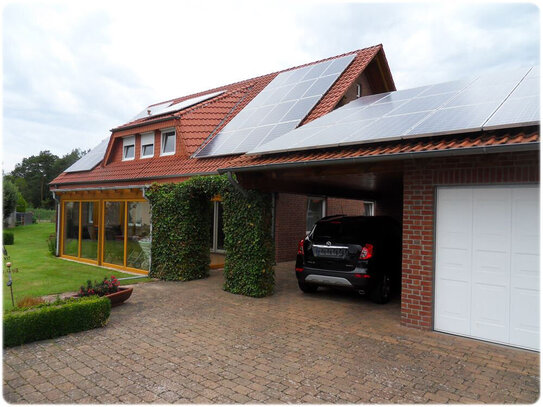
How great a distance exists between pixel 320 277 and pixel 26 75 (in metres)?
7.53

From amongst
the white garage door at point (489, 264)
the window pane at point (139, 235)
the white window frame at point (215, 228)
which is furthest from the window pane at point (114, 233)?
the white garage door at point (489, 264)

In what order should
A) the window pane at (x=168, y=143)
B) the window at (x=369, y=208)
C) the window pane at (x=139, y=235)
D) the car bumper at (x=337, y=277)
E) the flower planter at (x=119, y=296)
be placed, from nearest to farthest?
the flower planter at (x=119, y=296) → the car bumper at (x=337, y=277) → the window pane at (x=139, y=235) → the window pane at (x=168, y=143) → the window at (x=369, y=208)

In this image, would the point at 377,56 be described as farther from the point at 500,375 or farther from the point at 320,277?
the point at 500,375

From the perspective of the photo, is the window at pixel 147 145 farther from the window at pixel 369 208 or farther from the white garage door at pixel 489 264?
the white garage door at pixel 489 264

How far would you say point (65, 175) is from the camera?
18141mm

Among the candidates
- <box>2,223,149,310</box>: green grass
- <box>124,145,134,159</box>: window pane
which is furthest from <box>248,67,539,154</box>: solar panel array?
<box>124,145,134,159</box>: window pane

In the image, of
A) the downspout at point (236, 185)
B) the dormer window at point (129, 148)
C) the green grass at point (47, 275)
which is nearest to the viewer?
the downspout at point (236, 185)

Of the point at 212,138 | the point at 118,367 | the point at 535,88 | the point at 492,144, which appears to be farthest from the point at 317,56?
the point at 118,367

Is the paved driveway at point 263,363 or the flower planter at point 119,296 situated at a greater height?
the flower planter at point 119,296

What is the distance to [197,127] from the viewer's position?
14.1 metres

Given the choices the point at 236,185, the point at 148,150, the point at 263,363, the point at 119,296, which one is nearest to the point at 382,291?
the point at 236,185

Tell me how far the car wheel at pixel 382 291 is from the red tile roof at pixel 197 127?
5.55 meters

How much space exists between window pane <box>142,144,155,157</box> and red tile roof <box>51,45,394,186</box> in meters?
0.40

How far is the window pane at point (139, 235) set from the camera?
38.2ft
